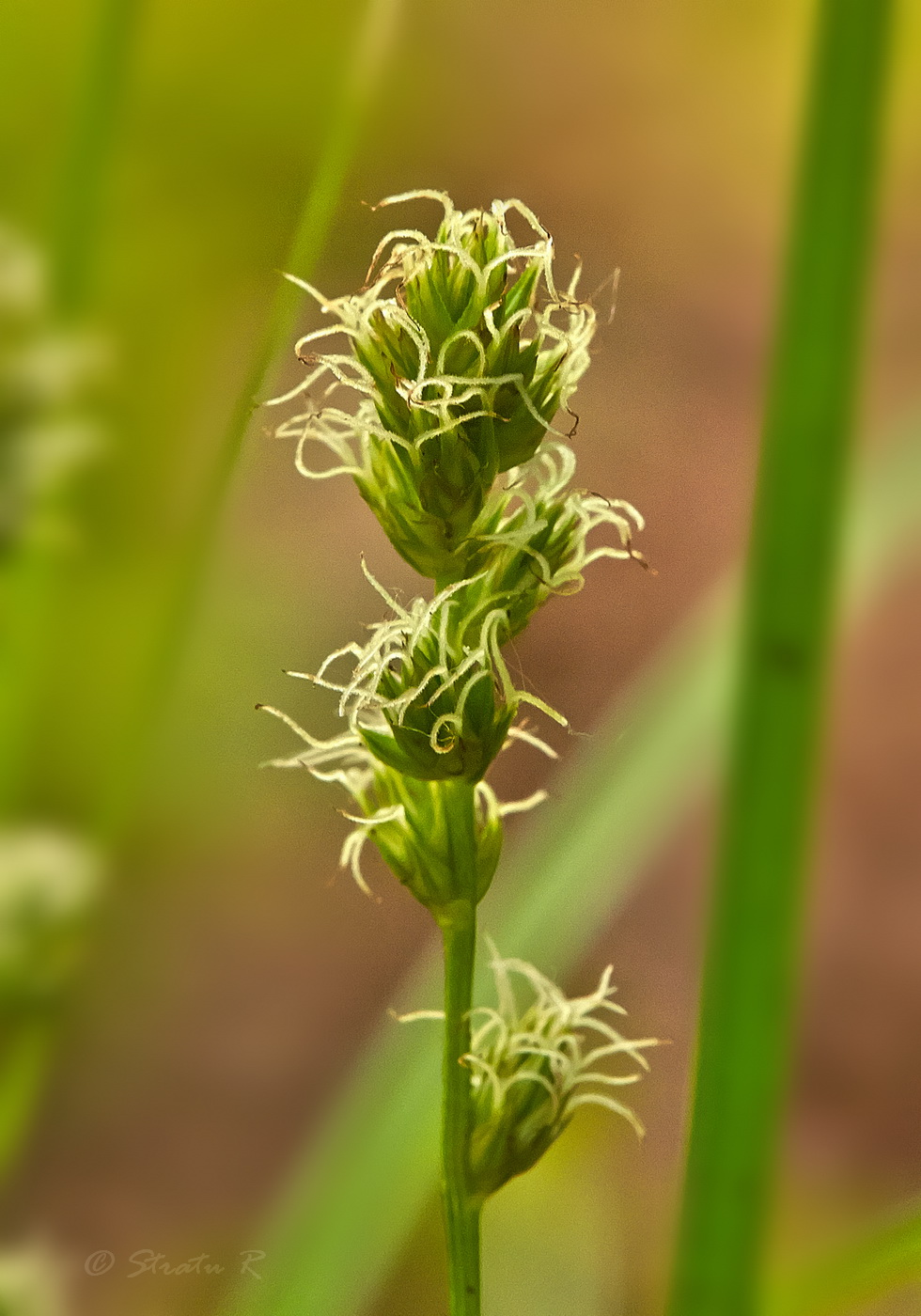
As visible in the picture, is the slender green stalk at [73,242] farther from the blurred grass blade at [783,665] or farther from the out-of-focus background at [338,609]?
the blurred grass blade at [783,665]

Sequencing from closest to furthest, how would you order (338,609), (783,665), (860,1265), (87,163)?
(783,665), (860,1265), (87,163), (338,609)

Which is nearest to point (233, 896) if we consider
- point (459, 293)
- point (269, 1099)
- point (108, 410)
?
point (269, 1099)

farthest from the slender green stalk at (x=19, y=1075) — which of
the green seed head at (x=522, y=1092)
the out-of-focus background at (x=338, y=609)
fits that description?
the green seed head at (x=522, y=1092)

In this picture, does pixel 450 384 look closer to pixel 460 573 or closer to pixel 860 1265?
pixel 460 573

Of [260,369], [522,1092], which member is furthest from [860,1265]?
[260,369]

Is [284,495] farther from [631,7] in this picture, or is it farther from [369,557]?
[631,7]

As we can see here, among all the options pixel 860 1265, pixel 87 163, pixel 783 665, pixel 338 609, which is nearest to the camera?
pixel 783 665

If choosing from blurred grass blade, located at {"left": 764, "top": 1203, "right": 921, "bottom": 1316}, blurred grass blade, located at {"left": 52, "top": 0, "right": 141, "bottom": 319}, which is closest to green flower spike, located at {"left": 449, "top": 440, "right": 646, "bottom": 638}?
blurred grass blade, located at {"left": 764, "top": 1203, "right": 921, "bottom": 1316}
